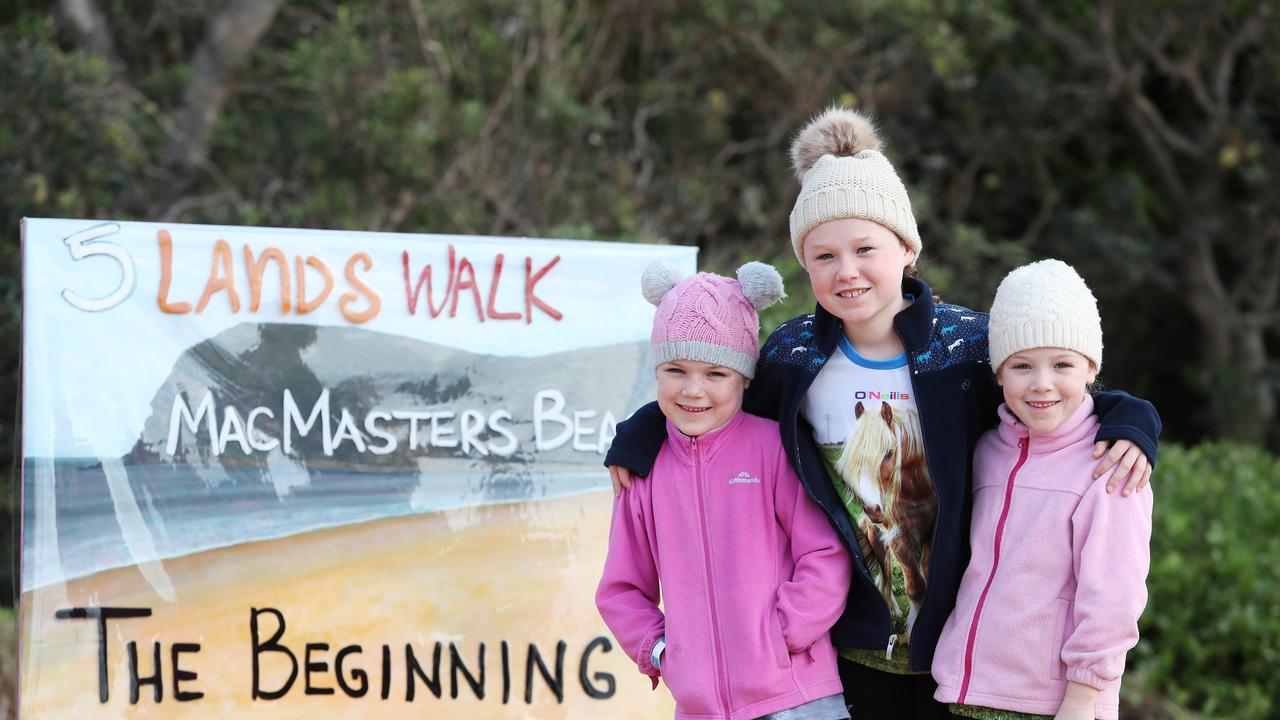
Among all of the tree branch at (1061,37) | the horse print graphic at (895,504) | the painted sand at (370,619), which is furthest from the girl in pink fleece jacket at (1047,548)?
the tree branch at (1061,37)

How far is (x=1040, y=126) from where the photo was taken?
723 centimetres

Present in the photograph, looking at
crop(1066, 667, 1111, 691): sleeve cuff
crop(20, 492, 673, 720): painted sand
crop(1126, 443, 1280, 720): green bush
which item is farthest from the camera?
crop(1126, 443, 1280, 720): green bush

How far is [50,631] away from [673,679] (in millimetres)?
1724

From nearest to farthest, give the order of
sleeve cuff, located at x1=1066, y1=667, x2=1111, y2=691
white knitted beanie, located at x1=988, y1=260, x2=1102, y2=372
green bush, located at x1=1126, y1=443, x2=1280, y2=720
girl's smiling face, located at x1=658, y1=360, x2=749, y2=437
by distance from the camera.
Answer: sleeve cuff, located at x1=1066, y1=667, x2=1111, y2=691
white knitted beanie, located at x1=988, y1=260, x2=1102, y2=372
girl's smiling face, located at x1=658, y1=360, x2=749, y2=437
green bush, located at x1=1126, y1=443, x2=1280, y2=720

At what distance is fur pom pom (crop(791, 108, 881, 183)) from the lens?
243cm

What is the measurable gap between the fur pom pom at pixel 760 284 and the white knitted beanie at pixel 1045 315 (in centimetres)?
45

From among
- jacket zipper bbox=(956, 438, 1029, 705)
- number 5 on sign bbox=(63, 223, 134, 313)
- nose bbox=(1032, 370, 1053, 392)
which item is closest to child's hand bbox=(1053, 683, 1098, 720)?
jacket zipper bbox=(956, 438, 1029, 705)

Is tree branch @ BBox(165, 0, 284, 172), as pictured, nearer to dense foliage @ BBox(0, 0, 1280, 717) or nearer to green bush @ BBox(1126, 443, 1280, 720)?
dense foliage @ BBox(0, 0, 1280, 717)

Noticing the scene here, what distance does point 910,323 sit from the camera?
2338 mm

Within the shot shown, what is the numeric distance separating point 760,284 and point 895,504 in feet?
1.71

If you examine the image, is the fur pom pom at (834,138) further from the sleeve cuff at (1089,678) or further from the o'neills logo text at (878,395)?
the sleeve cuff at (1089,678)

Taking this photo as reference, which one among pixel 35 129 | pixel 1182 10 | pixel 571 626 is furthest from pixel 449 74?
pixel 1182 10

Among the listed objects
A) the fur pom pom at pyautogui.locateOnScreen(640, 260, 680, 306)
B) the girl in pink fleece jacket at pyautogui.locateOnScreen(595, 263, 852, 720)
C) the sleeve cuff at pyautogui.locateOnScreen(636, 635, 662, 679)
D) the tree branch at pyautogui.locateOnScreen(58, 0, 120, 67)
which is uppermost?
the tree branch at pyautogui.locateOnScreen(58, 0, 120, 67)

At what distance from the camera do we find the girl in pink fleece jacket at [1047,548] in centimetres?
206
